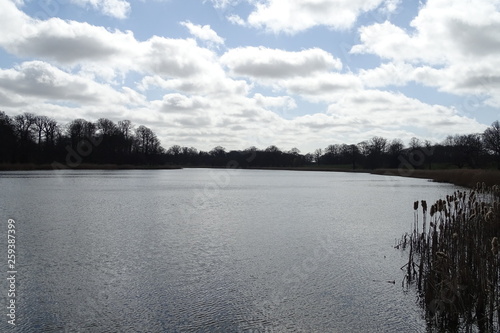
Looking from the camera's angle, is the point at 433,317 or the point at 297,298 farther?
the point at 297,298

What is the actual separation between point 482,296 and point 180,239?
7824mm

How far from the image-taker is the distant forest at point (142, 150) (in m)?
70.2

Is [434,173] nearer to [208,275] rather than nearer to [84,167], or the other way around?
[208,275]

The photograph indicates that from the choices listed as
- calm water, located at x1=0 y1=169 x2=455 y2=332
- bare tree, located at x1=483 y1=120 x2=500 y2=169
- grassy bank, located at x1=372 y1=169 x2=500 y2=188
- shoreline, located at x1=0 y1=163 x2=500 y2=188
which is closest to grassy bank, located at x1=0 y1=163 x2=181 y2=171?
shoreline, located at x1=0 y1=163 x2=500 y2=188

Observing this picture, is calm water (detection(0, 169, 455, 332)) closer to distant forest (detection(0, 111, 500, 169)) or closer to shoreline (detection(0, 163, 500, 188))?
shoreline (detection(0, 163, 500, 188))

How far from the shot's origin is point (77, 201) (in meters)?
21.1

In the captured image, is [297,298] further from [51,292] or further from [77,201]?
[77,201]

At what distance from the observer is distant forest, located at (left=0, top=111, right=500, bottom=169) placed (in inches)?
2765

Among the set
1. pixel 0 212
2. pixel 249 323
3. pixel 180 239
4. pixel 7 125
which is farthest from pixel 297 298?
pixel 7 125

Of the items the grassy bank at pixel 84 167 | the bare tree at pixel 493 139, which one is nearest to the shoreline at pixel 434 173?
the grassy bank at pixel 84 167

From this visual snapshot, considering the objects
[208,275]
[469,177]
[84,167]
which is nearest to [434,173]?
[469,177]

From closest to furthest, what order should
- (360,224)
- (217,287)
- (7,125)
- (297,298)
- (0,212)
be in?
(297,298) < (217,287) < (360,224) < (0,212) < (7,125)

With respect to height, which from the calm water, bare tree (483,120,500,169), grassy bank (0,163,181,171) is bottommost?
the calm water

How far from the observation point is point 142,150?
98.8 metres
